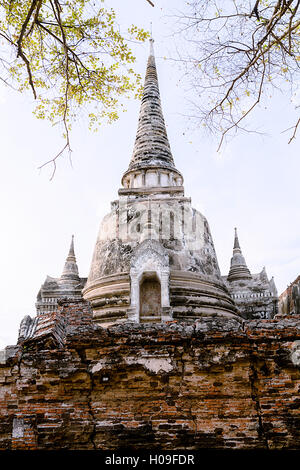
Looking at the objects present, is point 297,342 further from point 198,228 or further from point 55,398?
point 198,228

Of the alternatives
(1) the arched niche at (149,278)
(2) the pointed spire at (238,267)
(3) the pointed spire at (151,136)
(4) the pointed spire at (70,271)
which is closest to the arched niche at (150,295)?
(1) the arched niche at (149,278)

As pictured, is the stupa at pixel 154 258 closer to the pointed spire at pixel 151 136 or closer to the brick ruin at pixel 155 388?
the pointed spire at pixel 151 136

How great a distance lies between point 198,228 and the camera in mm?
13258

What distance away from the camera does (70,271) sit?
19.2 meters

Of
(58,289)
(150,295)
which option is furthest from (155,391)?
(58,289)

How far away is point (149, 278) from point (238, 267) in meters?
9.77

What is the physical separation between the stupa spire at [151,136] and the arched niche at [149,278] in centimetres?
503

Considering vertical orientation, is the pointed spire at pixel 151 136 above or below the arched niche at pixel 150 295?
above

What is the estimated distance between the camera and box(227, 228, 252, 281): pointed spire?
63.7 ft

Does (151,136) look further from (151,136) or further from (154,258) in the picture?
(154,258)

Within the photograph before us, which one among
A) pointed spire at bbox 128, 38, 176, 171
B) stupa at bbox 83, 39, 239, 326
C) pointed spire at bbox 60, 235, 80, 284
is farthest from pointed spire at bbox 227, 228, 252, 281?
pointed spire at bbox 60, 235, 80, 284

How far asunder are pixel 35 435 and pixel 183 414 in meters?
1.74

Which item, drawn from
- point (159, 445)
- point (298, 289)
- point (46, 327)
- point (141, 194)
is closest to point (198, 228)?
point (141, 194)

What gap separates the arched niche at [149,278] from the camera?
1059 centimetres
